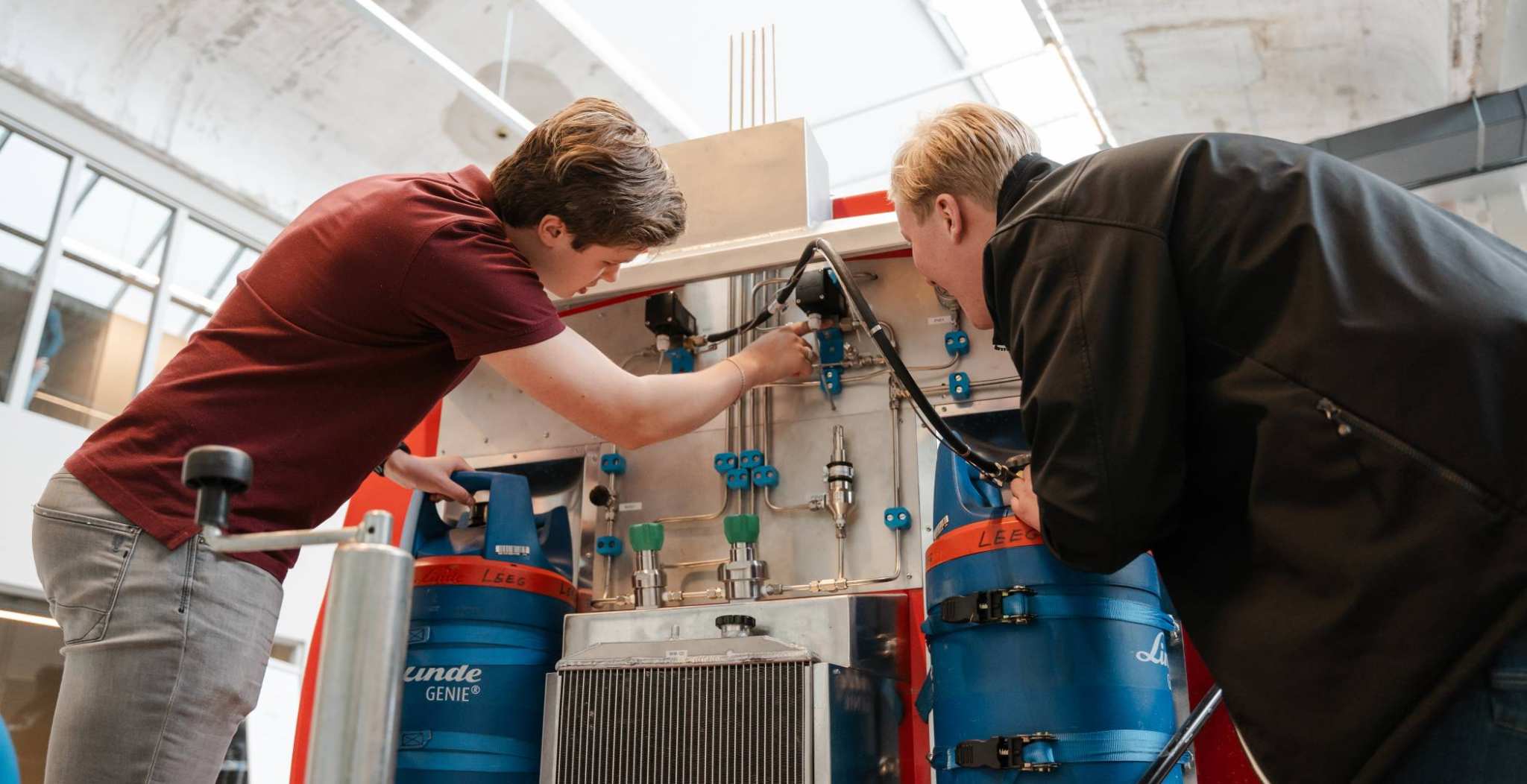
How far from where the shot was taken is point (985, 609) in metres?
1.80

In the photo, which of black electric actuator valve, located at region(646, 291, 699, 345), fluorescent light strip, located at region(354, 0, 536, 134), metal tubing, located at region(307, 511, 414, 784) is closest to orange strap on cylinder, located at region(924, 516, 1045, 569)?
black electric actuator valve, located at region(646, 291, 699, 345)

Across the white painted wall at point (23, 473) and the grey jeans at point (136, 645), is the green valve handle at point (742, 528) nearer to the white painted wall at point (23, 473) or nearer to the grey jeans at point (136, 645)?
the grey jeans at point (136, 645)

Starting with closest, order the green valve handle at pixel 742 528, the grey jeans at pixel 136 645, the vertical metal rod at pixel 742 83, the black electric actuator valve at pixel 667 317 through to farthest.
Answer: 1. the grey jeans at pixel 136 645
2. the green valve handle at pixel 742 528
3. the black electric actuator valve at pixel 667 317
4. the vertical metal rod at pixel 742 83

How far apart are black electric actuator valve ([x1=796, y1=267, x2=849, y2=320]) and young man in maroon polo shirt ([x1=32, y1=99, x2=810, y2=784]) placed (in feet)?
2.03

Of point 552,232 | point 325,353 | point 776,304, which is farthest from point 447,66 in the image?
point 325,353

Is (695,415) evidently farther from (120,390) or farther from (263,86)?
(120,390)

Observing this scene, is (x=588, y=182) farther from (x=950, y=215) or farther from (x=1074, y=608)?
(x=1074, y=608)

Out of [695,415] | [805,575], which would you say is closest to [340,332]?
[695,415]

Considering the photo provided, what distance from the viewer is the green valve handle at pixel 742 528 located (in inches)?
91.1

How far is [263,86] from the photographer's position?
6.35m

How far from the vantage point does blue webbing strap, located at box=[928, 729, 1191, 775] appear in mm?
1683

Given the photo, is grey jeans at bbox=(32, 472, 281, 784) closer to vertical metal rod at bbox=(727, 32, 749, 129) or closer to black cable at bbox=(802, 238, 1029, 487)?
black cable at bbox=(802, 238, 1029, 487)

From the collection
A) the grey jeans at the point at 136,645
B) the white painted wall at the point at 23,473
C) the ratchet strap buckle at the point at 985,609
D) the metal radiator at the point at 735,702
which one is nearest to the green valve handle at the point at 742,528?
the metal radiator at the point at 735,702

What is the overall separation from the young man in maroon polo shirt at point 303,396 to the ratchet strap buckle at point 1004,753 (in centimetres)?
70
